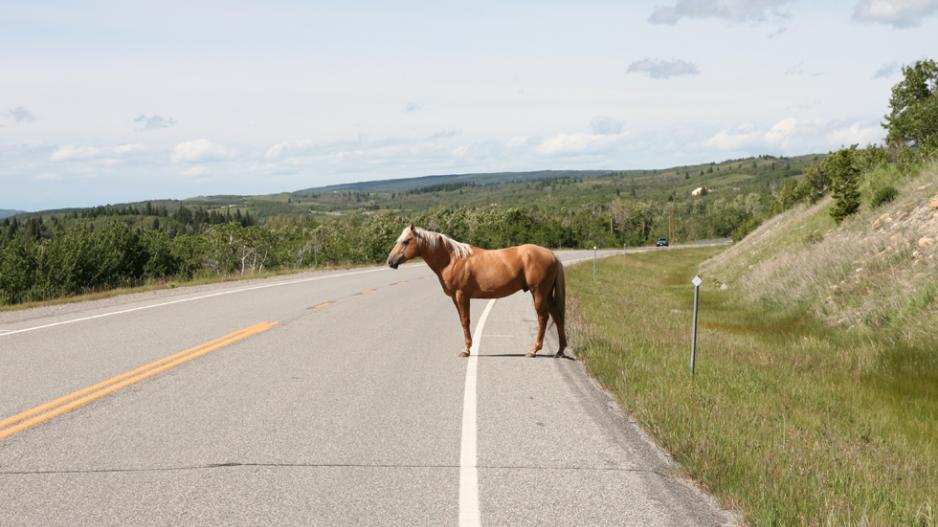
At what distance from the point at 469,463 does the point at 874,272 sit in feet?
42.6

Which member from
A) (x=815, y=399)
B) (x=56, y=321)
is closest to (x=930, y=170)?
(x=815, y=399)

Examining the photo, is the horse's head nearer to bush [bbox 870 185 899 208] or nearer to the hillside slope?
the hillside slope

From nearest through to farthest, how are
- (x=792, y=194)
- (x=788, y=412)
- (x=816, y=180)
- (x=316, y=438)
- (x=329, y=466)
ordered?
(x=329, y=466)
(x=316, y=438)
(x=788, y=412)
(x=816, y=180)
(x=792, y=194)

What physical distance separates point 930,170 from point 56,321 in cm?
2173

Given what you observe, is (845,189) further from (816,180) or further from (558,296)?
(816,180)

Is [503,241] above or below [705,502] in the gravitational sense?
below

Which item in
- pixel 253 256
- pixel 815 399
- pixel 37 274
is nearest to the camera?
pixel 815 399

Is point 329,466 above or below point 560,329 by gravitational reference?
above

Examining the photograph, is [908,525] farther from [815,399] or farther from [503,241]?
[503,241]

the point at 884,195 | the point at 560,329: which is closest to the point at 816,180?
the point at 884,195

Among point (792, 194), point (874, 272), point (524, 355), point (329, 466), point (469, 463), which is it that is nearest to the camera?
point (329, 466)

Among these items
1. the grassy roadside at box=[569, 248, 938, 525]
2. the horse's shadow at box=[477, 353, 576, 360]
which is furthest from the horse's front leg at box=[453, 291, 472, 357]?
the grassy roadside at box=[569, 248, 938, 525]

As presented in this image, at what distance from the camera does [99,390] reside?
25.7 feet

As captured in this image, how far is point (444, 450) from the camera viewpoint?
5.76 m
